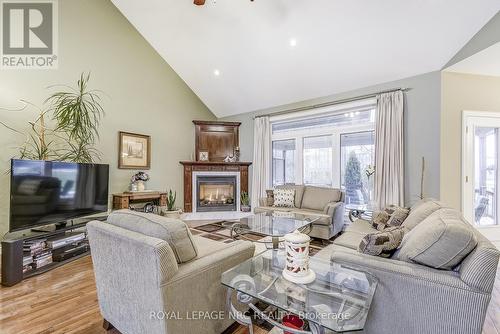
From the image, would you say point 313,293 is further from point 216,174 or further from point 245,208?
point 216,174

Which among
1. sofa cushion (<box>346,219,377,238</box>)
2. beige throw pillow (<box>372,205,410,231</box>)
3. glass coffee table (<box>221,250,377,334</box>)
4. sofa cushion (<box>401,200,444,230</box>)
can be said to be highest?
sofa cushion (<box>401,200,444,230</box>)

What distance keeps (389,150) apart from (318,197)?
146 cm

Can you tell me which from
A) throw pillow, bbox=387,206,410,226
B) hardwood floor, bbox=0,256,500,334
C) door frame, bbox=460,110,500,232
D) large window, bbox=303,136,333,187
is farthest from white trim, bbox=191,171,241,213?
door frame, bbox=460,110,500,232

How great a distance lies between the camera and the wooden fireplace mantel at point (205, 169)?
559 centimetres

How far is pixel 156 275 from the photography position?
45.9 inches

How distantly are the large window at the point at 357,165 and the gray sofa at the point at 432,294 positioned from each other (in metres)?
3.04

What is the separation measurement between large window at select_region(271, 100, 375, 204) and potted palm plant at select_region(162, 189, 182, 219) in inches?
94.3

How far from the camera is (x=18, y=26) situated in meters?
3.28

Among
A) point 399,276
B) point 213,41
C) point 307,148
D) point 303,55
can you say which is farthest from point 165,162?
point 399,276

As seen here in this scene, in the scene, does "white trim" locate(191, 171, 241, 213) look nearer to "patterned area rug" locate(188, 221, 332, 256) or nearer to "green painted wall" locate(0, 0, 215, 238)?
"green painted wall" locate(0, 0, 215, 238)

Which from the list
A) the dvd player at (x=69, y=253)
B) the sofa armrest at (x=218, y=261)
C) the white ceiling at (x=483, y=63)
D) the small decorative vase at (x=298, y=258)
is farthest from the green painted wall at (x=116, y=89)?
the white ceiling at (x=483, y=63)

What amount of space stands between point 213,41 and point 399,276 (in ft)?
15.3

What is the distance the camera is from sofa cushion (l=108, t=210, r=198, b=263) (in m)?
1.33

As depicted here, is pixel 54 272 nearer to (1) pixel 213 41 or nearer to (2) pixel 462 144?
(1) pixel 213 41
